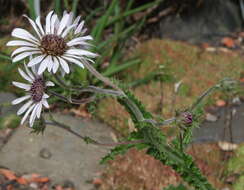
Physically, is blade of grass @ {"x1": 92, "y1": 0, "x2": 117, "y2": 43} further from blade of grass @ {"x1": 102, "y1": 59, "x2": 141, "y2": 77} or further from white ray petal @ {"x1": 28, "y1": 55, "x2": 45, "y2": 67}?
white ray petal @ {"x1": 28, "y1": 55, "x2": 45, "y2": 67}

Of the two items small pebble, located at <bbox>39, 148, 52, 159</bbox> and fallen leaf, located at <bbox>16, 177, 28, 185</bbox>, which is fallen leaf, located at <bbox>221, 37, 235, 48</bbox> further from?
fallen leaf, located at <bbox>16, 177, 28, 185</bbox>

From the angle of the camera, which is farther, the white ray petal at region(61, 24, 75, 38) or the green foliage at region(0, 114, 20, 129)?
the green foliage at region(0, 114, 20, 129)

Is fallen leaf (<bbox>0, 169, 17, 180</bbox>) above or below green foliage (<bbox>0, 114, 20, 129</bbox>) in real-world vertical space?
below

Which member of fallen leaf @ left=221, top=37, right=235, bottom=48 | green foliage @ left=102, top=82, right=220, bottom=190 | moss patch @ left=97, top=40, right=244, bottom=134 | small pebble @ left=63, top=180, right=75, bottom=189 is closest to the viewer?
green foliage @ left=102, top=82, right=220, bottom=190

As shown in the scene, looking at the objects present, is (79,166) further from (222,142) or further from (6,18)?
(6,18)

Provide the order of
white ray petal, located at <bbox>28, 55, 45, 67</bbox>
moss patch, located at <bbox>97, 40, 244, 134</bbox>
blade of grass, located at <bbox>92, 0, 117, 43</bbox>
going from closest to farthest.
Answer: white ray petal, located at <bbox>28, 55, 45, 67</bbox> < moss patch, located at <bbox>97, 40, 244, 134</bbox> < blade of grass, located at <bbox>92, 0, 117, 43</bbox>

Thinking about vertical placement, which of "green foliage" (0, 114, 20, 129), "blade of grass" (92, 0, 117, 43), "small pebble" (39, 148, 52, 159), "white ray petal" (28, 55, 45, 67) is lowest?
"small pebble" (39, 148, 52, 159)

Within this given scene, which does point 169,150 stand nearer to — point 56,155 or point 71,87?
point 71,87

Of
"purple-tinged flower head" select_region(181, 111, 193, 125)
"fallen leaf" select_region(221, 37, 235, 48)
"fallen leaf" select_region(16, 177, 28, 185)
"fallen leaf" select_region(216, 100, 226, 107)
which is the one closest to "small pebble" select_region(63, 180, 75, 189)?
"fallen leaf" select_region(16, 177, 28, 185)
